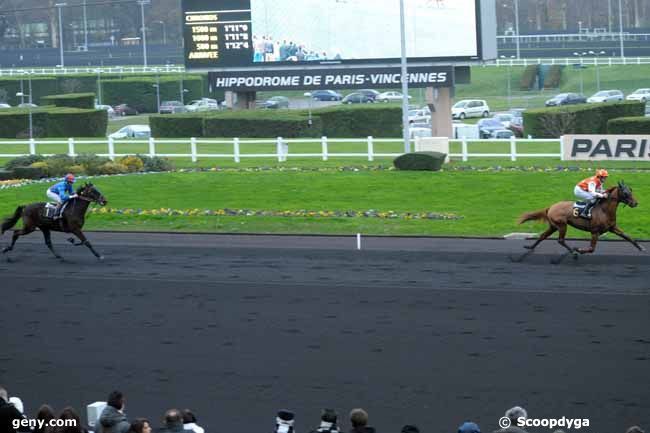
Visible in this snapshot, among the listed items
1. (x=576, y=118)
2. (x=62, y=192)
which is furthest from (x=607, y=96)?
(x=62, y=192)

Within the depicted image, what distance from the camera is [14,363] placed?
13.9 meters

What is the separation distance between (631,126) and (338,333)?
24662 mm

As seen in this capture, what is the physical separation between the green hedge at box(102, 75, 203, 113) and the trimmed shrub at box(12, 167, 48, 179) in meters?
39.3

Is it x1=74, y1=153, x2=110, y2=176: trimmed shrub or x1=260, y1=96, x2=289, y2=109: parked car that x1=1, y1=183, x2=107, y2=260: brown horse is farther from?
x1=260, y1=96, x2=289, y2=109: parked car

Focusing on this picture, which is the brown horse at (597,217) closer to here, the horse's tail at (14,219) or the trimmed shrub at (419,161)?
the horse's tail at (14,219)

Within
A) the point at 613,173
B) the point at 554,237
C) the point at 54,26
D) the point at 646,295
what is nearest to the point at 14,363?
the point at 646,295

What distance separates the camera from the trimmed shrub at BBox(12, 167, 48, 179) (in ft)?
110

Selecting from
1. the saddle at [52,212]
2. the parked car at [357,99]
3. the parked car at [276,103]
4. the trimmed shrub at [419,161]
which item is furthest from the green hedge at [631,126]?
the parked car at [357,99]

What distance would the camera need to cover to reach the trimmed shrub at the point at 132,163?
3419cm

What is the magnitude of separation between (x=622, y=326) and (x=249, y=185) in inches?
671

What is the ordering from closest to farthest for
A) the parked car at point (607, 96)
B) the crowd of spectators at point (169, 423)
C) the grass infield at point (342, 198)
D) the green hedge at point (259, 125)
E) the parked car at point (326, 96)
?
the crowd of spectators at point (169, 423) < the grass infield at point (342, 198) < the green hedge at point (259, 125) < the parked car at point (607, 96) < the parked car at point (326, 96)

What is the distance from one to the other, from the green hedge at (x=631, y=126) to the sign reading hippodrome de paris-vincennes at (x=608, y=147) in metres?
5.09

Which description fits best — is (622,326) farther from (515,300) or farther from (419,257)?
(419,257)

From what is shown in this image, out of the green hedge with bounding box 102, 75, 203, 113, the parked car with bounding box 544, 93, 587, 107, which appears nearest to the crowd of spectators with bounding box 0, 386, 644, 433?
the parked car with bounding box 544, 93, 587, 107
